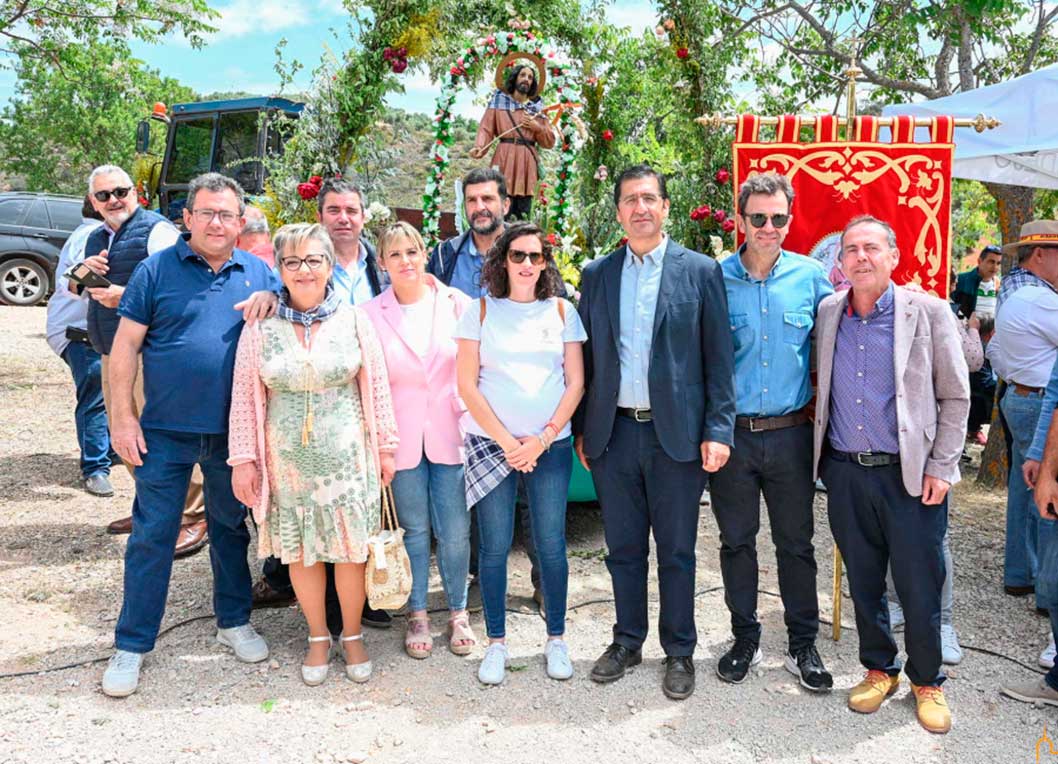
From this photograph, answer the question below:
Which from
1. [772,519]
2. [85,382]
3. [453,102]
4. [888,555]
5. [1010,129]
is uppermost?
[453,102]

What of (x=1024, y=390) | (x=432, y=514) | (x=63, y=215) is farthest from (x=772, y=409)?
(x=63, y=215)

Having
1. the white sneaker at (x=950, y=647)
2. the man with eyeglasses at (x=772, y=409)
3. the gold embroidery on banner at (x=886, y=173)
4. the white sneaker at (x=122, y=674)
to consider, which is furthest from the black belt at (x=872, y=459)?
the white sneaker at (x=122, y=674)

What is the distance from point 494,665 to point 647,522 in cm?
91

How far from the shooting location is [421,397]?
374 centimetres

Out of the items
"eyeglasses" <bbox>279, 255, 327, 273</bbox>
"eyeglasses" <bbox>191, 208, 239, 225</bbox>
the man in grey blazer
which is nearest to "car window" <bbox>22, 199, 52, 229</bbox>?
"eyeglasses" <bbox>191, 208, 239, 225</bbox>

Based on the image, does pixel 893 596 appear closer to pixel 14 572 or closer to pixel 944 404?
pixel 944 404

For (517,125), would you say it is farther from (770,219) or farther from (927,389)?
(927,389)

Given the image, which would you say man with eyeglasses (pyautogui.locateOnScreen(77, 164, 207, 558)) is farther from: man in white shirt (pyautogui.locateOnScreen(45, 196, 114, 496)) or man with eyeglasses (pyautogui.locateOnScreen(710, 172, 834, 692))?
man with eyeglasses (pyautogui.locateOnScreen(710, 172, 834, 692))

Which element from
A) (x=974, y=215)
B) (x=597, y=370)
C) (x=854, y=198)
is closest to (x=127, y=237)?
(x=597, y=370)

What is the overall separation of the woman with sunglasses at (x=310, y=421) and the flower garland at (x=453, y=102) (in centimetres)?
251

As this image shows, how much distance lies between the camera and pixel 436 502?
382 centimetres

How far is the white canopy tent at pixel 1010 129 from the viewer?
4816mm

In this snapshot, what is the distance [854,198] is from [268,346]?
9.94 feet

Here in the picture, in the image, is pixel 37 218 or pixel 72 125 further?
pixel 72 125
